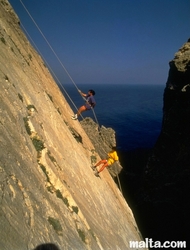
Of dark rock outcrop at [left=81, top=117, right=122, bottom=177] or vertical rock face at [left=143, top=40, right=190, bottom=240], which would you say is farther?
dark rock outcrop at [left=81, top=117, right=122, bottom=177]

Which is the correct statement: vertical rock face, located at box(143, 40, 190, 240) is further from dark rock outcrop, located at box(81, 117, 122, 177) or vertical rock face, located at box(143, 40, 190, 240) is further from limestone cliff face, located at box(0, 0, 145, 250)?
limestone cliff face, located at box(0, 0, 145, 250)

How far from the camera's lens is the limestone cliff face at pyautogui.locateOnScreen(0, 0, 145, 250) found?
555cm

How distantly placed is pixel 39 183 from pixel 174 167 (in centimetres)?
2316

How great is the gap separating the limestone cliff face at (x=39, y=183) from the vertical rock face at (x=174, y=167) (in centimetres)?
1554

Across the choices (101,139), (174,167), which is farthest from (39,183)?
(101,139)

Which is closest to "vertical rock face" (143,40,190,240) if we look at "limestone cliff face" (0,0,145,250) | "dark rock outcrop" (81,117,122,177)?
"dark rock outcrop" (81,117,122,177)

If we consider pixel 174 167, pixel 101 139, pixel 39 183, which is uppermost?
pixel 39 183

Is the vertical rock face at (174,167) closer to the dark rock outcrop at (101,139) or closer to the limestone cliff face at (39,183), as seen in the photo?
the dark rock outcrop at (101,139)

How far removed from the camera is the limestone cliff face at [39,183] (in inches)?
218

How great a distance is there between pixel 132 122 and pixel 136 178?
5457cm

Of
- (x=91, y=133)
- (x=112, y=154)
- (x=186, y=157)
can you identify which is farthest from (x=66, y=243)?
(x=91, y=133)

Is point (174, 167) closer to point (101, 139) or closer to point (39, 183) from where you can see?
point (101, 139)

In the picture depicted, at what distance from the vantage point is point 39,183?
23.5 ft

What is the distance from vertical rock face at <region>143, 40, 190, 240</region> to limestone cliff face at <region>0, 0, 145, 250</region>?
15542 millimetres
